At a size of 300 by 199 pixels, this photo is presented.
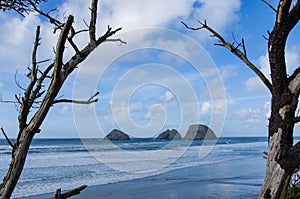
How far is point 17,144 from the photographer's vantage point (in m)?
1.80

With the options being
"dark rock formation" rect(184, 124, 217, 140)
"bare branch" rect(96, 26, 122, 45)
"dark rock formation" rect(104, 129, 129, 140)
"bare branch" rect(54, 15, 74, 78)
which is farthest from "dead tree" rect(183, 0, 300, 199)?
"dark rock formation" rect(184, 124, 217, 140)

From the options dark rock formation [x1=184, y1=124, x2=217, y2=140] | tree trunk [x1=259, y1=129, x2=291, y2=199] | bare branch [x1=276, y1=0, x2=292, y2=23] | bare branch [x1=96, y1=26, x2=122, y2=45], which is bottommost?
tree trunk [x1=259, y1=129, x2=291, y2=199]


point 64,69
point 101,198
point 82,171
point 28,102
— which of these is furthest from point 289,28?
point 82,171

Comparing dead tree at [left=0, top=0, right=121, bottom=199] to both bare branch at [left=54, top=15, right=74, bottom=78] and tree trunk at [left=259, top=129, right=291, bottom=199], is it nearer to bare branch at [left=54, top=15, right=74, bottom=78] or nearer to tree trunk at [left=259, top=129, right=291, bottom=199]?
bare branch at [left=54, top=15, right=74, bottom=78]

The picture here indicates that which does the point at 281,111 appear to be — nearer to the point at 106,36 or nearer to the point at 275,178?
the point at 275,178

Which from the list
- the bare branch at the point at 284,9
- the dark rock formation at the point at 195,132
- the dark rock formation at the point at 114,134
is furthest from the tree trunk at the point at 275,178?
the dark rock formation at the point at 195,132

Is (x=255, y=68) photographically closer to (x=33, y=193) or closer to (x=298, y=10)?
(x=298, y=10)

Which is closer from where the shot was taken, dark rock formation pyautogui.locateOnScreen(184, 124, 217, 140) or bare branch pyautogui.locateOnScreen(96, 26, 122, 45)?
bare branch pyautogui.locateOnScreen(96, 26, 122, 45)

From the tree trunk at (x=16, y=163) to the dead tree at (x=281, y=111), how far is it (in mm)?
1302

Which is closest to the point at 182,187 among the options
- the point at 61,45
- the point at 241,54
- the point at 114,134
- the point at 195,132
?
the point at 195,132

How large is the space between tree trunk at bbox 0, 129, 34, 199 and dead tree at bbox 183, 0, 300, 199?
130cm

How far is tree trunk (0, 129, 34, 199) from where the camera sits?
69.6 inches

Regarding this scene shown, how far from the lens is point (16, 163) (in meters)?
1.77

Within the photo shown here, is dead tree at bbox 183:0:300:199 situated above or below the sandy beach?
above
